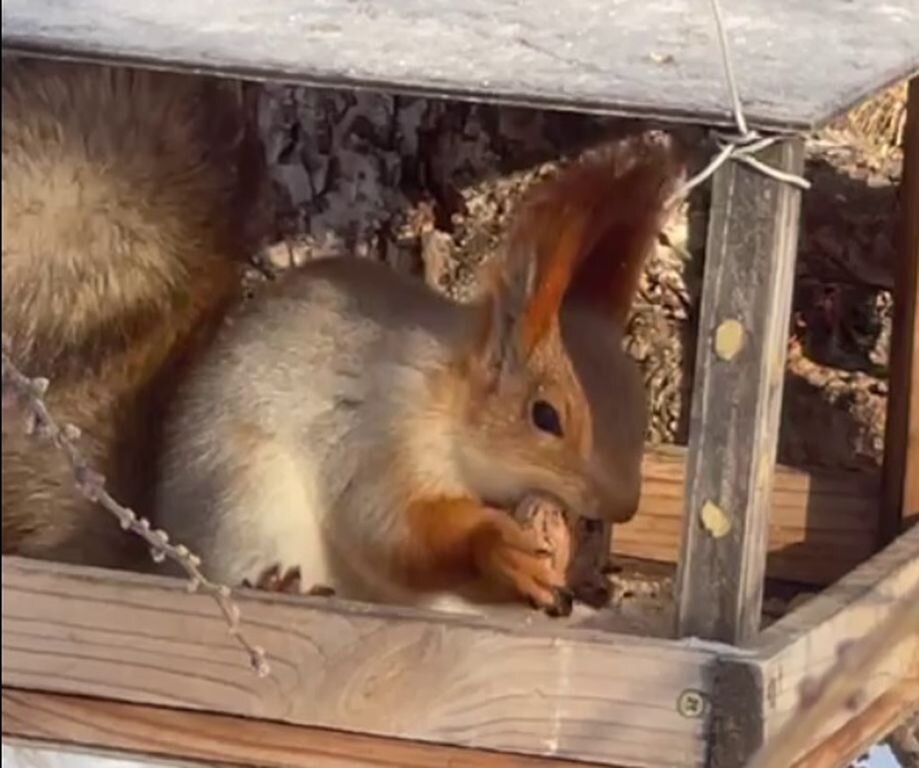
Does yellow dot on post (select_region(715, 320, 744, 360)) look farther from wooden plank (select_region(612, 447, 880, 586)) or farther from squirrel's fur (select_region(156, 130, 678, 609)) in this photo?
wooden plank (select_region(612, 447, 880, 586))

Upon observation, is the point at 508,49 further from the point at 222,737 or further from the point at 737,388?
the point at 222,737

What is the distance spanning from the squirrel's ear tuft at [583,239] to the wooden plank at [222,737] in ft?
0.87

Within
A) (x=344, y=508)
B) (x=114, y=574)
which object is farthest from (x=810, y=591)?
(x=114, y=574)

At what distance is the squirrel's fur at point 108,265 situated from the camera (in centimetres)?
121

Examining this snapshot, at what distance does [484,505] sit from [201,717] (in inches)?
11.2

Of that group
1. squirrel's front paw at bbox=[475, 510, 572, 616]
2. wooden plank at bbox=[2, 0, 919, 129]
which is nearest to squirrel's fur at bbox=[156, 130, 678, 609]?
squirrel's front paw at bbox=[475, 510, 572, 616]

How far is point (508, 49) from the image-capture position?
119 cm

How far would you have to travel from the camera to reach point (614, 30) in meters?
1.28

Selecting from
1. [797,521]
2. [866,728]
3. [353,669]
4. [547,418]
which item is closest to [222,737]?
[353,669]

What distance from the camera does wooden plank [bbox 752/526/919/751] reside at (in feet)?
3.91

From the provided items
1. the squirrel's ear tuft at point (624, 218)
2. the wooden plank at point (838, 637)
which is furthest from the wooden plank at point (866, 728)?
the squirrel's ear tuft at point (624, 218)

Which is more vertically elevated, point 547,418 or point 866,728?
point 547,418

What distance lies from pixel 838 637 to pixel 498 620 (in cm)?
21

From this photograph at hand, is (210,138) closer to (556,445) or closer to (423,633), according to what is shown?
(556,445)
